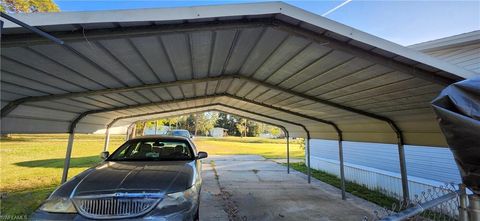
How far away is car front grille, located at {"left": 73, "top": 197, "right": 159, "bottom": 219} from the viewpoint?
261cm

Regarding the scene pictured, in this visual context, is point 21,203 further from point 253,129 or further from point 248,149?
point 253,129

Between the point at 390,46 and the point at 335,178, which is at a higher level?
the point at 390,46

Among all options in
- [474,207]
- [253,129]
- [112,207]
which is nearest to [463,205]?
[474,207]

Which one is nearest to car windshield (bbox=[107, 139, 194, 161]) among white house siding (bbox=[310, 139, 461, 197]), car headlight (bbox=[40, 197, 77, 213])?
car headlight (bbox=[40, 197, 77, 213])

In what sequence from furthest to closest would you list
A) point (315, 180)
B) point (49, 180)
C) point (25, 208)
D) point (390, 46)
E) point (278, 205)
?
point (315, 180), point (49, 180), point (278, 205), point (25, 208), point (390, 46)

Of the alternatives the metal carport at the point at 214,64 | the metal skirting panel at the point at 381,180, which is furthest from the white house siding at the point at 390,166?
the metal carport at the point at 214,64

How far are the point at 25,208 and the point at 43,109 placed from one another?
2186 millimetres

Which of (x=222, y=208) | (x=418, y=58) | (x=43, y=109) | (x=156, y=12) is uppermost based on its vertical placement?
(x=156, y=12)

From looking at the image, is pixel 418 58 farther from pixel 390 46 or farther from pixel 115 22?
pixel 115 22

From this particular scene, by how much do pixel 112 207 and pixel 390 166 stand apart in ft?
28.3

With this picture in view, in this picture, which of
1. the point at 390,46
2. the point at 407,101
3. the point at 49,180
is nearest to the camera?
the point at 390,46

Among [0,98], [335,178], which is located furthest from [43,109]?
[335,178]

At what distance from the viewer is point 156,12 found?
2.49 m

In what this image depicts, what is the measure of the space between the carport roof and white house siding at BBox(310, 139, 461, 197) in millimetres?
1892
